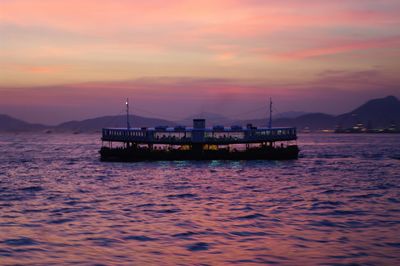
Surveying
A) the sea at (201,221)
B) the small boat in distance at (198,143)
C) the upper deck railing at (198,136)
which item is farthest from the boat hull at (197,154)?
the sea at (201,221)

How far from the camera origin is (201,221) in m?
36.1

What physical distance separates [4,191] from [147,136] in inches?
1539

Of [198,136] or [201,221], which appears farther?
[198,136]

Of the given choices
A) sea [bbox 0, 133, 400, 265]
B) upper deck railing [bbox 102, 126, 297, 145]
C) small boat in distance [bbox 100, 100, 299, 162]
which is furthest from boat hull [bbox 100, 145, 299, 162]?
sea [bbox 0, 133, 400, 265]

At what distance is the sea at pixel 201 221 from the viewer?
1054 inches

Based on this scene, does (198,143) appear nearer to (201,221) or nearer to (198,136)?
(198,136)

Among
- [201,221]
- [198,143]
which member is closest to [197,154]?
[198,143]

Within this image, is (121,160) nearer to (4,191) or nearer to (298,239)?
(4,191)

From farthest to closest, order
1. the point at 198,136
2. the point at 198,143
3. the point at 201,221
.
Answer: the point at 198,143 < the point at 198,136 < the point at 201,221

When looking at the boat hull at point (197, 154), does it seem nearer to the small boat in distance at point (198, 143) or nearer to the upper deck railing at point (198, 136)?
the small boat in distance at point (198, 143)

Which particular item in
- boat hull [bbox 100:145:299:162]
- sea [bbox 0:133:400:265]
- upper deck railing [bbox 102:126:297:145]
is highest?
upper deck railing [bbox 102:126:297:145]

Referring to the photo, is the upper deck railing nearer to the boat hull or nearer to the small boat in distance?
the small boat in distance

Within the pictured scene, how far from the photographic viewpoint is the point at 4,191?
188 ft

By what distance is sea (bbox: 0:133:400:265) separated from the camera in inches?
1054
